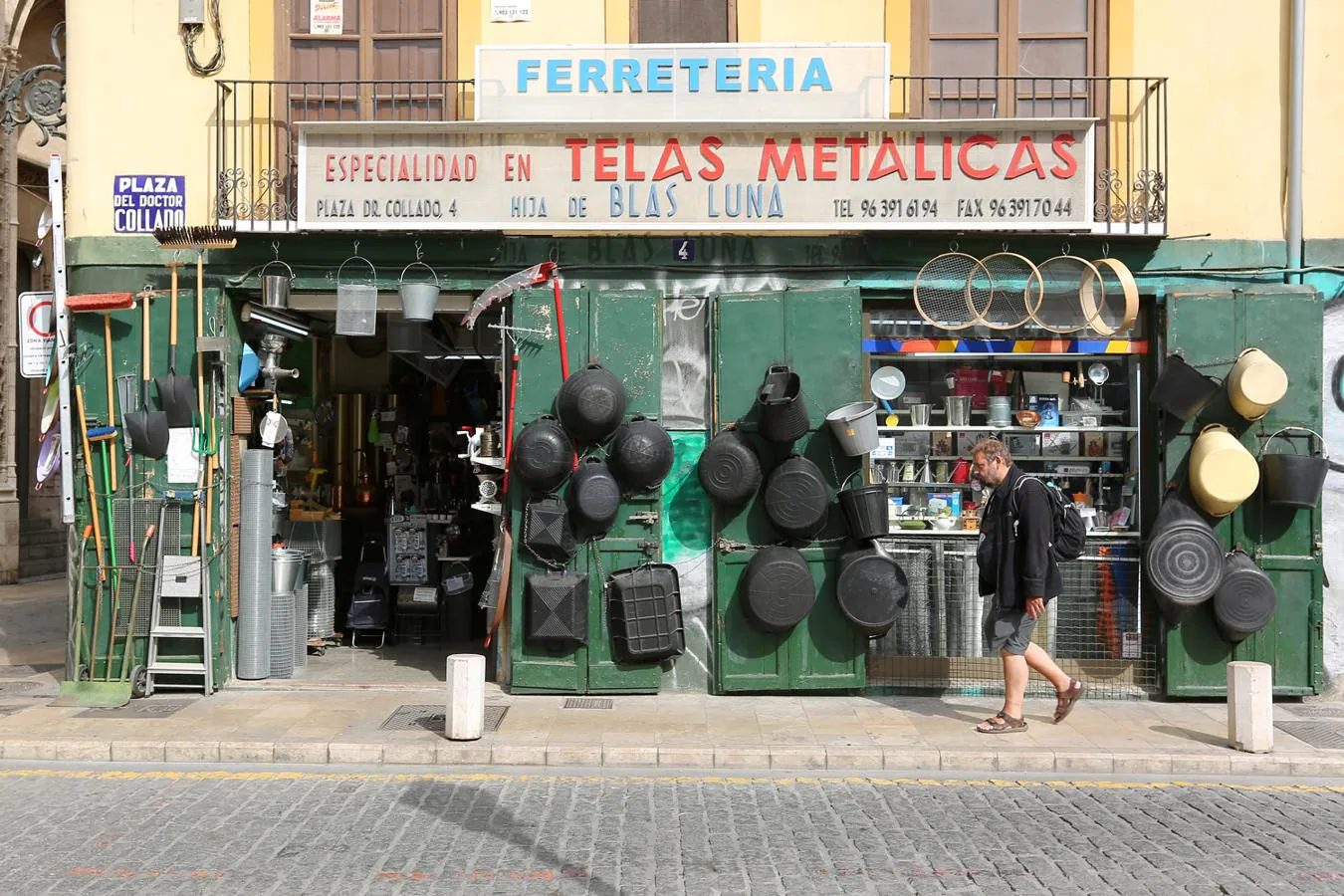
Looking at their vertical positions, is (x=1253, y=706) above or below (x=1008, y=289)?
below

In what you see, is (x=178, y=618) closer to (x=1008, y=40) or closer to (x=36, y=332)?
(x=36, y=332)

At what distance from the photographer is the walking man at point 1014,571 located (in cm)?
837

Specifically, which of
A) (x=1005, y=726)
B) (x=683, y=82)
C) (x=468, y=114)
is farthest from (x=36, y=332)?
(x=1005, y=726)

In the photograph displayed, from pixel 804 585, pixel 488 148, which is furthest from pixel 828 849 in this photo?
pixel 488 148

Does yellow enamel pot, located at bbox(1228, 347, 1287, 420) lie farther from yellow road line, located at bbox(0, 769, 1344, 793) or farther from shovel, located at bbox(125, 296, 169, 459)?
shovel, located at bbox(125, 296, 169, 459)

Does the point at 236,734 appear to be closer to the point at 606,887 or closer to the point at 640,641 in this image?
the point at 640,641

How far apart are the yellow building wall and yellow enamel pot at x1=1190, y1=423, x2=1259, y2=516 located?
8.26 metres

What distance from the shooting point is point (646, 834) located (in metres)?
6.48

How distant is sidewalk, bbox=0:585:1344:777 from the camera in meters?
8.00

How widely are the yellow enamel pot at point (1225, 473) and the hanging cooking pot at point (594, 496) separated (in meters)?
4.54

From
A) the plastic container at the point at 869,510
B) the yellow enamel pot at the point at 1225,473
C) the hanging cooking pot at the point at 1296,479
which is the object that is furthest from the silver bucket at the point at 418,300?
the hanging cooking pot at the point at 1296,479

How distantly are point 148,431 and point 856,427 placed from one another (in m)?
5.64

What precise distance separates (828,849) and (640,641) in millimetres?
3528

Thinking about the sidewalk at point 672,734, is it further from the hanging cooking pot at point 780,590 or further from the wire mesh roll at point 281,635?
the hanging cooking pot at point 780,590
